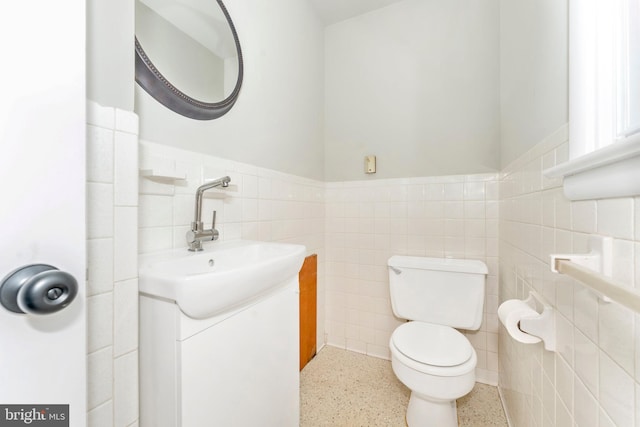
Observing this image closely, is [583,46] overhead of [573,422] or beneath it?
overhead

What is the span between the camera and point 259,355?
2.60 ft

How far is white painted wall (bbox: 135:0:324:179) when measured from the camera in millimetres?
929

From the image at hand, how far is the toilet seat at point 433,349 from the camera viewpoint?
1.04 meters

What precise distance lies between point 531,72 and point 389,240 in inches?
43.8

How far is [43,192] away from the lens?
1.10 ft

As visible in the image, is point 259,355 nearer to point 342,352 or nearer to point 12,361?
point 12,361

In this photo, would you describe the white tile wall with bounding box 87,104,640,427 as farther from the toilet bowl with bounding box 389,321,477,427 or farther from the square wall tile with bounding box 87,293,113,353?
the toilet bowl with bounding box 389,321,477,427

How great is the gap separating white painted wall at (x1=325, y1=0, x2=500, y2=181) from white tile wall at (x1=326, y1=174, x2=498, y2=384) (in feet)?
0.41

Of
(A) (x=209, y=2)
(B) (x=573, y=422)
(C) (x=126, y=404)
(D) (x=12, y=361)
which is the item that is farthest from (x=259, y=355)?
Result: (A) (x=209, y=2)

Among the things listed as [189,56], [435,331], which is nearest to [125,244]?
[189,56]

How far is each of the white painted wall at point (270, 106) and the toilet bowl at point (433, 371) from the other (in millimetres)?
1161

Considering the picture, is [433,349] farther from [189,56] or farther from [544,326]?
[189,56]

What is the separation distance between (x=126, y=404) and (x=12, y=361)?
1.34 ft

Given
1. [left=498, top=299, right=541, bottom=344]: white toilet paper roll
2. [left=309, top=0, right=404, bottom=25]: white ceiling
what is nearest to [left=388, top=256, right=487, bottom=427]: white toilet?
[left=498, top=299, right=541, bottom=344]: white toilet paper roll
